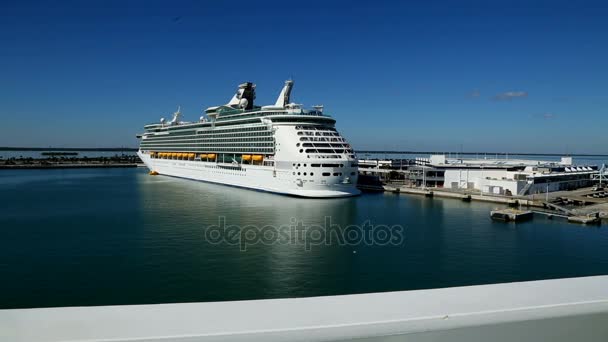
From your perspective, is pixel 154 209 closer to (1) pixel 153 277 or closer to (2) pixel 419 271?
(1) pixel 153 277

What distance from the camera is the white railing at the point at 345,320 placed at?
1.31m

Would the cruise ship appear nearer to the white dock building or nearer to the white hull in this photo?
the white hull

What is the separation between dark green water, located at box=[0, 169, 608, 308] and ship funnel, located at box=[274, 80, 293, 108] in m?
12.8

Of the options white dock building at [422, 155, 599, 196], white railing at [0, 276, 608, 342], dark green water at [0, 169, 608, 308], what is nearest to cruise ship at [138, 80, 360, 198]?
dark green water at [0, 169, 608, 308]

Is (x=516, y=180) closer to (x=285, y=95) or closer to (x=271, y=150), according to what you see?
(x=271, y=150)

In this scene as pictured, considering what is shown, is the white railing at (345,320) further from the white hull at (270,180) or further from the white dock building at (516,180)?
the white dock building at (516,180)

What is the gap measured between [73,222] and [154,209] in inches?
178

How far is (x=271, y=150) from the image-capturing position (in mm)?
28859

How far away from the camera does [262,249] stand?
1375 cm

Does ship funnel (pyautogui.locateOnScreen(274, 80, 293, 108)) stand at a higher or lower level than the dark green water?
higher

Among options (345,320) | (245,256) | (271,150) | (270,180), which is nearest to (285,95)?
(271,150)

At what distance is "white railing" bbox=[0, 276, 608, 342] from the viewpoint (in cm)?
131

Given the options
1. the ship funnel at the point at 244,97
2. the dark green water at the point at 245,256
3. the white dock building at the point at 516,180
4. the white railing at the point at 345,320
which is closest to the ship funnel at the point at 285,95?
the ship funnel at the point at 244,97

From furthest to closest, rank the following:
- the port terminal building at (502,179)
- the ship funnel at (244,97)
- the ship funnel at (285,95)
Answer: the ship funnel at (244,97) < the ship funnel at (285,95) < the port terminal building at (502,179)
